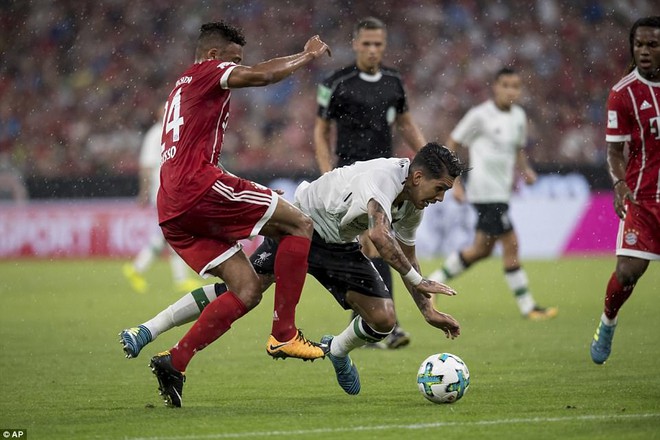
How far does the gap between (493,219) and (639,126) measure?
14.5 ft

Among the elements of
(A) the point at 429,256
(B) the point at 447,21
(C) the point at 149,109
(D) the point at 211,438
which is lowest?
(A) the point at 429,256

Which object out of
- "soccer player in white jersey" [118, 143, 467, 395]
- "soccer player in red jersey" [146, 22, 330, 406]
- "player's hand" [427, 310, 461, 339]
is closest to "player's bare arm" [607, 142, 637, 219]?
"soccer player in white jersey" [118, 143, 467, 395]

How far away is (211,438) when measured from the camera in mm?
5309

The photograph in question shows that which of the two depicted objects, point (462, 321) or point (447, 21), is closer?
point (462, 321)

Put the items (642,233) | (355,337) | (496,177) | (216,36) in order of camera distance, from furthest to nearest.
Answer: (496,177) → (642,233) → (355,337) → (216,36)

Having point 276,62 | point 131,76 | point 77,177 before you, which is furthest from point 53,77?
point 276,62

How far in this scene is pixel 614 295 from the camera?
7.62 metres

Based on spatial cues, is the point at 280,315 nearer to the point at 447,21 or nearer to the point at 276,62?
the point at 276,62

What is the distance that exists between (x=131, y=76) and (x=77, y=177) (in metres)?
4.68

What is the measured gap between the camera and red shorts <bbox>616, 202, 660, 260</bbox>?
7.37 meters

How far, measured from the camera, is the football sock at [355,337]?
6.89 meters

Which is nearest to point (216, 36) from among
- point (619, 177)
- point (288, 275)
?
point (288, 275)

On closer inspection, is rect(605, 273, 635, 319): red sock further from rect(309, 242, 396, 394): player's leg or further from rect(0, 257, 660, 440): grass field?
rect(309, 242, 396, 394): player's leg

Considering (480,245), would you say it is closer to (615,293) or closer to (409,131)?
(409,131)
